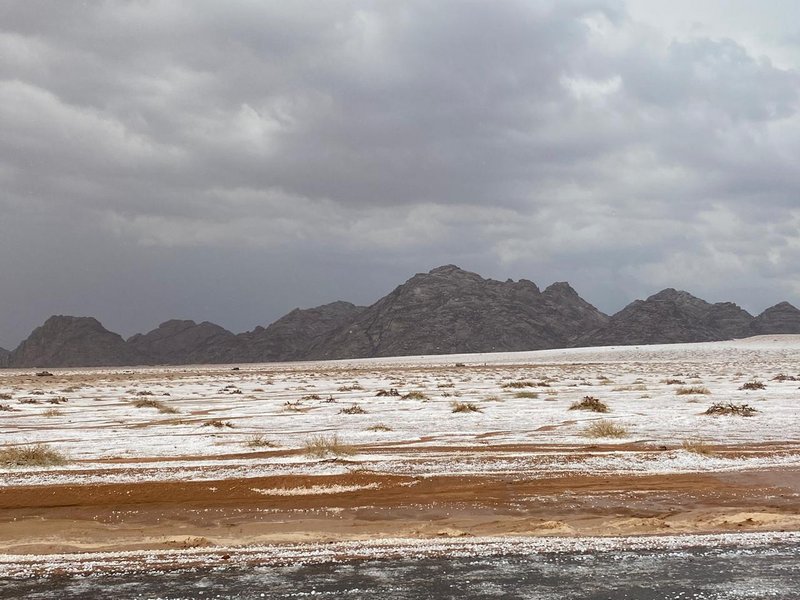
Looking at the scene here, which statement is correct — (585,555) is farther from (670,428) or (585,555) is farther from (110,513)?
(670,428)

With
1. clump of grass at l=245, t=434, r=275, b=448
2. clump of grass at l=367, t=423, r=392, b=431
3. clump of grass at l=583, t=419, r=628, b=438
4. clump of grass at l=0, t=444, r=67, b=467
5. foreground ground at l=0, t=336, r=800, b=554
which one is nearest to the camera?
foreground ground at l=0, t=336, r=800, b=554

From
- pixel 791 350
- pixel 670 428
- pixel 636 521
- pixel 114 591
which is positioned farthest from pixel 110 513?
pixel 791 350

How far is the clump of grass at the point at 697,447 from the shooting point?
43.0 feet

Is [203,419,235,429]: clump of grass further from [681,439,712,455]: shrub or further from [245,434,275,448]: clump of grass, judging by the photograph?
[681,439,712,455]: shrub

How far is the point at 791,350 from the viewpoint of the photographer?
88.4 meters

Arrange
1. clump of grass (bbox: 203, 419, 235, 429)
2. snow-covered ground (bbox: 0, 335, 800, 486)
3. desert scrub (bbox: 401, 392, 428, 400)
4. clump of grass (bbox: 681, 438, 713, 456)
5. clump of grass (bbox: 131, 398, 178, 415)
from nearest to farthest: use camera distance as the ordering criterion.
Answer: snow-covered ground (bbox: 0, 335, 800, 486) < clump of grass (bbox: 681, 438, 713, 456) < clump of grass (bbox: 203, 419, 235, 429) < clump of grass (bbox: 131, 398, 178, 415) < desert scrub (bbox: 401, 392, 428, 400)

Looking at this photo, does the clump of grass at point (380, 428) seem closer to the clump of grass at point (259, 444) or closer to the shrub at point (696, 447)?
the clump of grass at point (259, 444)

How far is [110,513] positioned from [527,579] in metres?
5.75

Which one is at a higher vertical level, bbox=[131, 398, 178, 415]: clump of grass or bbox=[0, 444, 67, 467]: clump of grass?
bbox=[0, 444, 67, 467]: clump of grass

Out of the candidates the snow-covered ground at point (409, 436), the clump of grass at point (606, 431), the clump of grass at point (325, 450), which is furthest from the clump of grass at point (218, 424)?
the clump of grass at point (606, 431)

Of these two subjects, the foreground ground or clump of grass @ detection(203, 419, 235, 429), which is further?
clump of grass @ detection(203, 419, 235, 429)

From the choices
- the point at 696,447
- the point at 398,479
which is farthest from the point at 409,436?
the point at 696,447

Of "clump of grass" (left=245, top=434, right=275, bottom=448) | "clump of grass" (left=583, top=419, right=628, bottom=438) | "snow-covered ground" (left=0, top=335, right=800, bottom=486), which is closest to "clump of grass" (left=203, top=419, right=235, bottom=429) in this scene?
"snow-covered ground" (left=0, top=335, right=800, bottom=486)

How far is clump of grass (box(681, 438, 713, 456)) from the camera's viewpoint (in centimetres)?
1311
